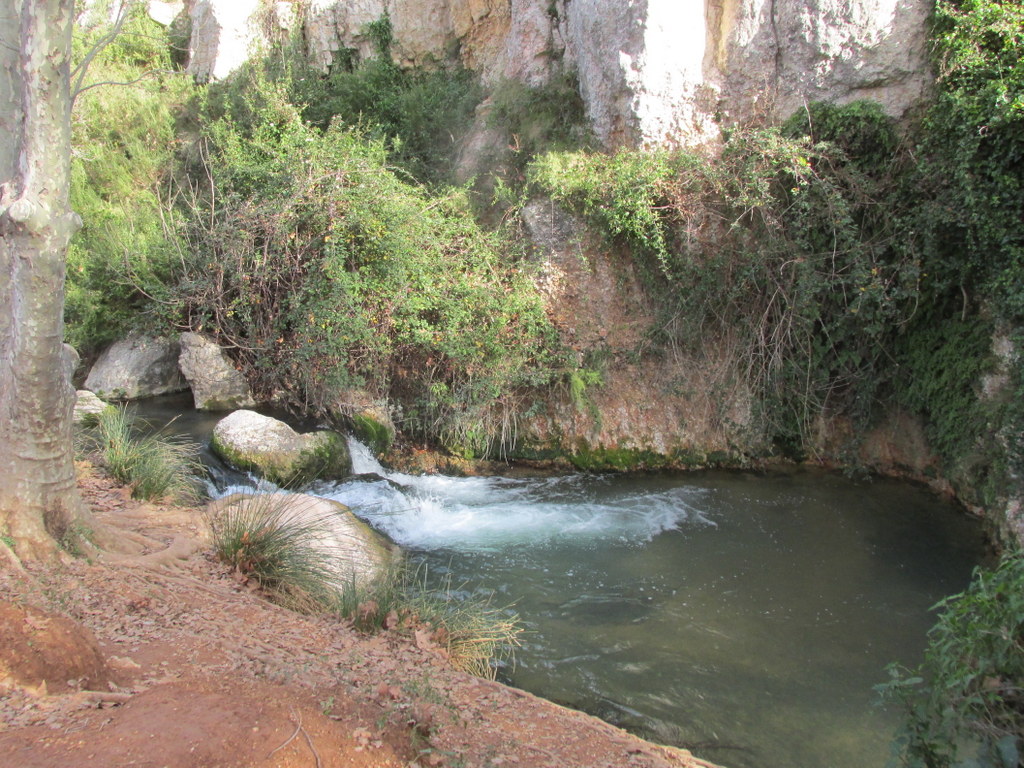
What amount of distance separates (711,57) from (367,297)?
576 centimetres

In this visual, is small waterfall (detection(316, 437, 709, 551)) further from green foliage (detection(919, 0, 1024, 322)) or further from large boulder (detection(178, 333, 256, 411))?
green foliage (detection(919, 0, 1024, 322))

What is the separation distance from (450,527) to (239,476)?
247cm

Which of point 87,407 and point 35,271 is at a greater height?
point 35,271

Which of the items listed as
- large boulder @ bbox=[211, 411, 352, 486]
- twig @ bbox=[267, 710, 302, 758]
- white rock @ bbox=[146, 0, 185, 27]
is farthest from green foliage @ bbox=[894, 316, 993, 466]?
white rock @ bbox=[146, 0, 185, 27]

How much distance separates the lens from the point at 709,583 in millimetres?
6293

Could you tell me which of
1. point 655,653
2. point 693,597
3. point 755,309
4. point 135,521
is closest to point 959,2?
point 755,309

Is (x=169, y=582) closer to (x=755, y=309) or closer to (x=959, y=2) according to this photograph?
(x=755, y=309)

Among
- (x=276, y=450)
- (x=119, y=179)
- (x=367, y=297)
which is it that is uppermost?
(x=119, y=179)

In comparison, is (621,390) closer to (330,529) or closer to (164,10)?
(330,529)

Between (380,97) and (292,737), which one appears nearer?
(292,737)

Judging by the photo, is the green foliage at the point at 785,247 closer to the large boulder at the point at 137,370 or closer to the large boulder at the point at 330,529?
the large boulder at the point at 330,529


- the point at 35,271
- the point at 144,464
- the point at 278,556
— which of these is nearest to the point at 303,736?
the point at 278,556

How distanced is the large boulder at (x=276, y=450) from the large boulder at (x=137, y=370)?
305 cm

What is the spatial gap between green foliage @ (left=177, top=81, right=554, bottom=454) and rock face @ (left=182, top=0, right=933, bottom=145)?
2876mm
